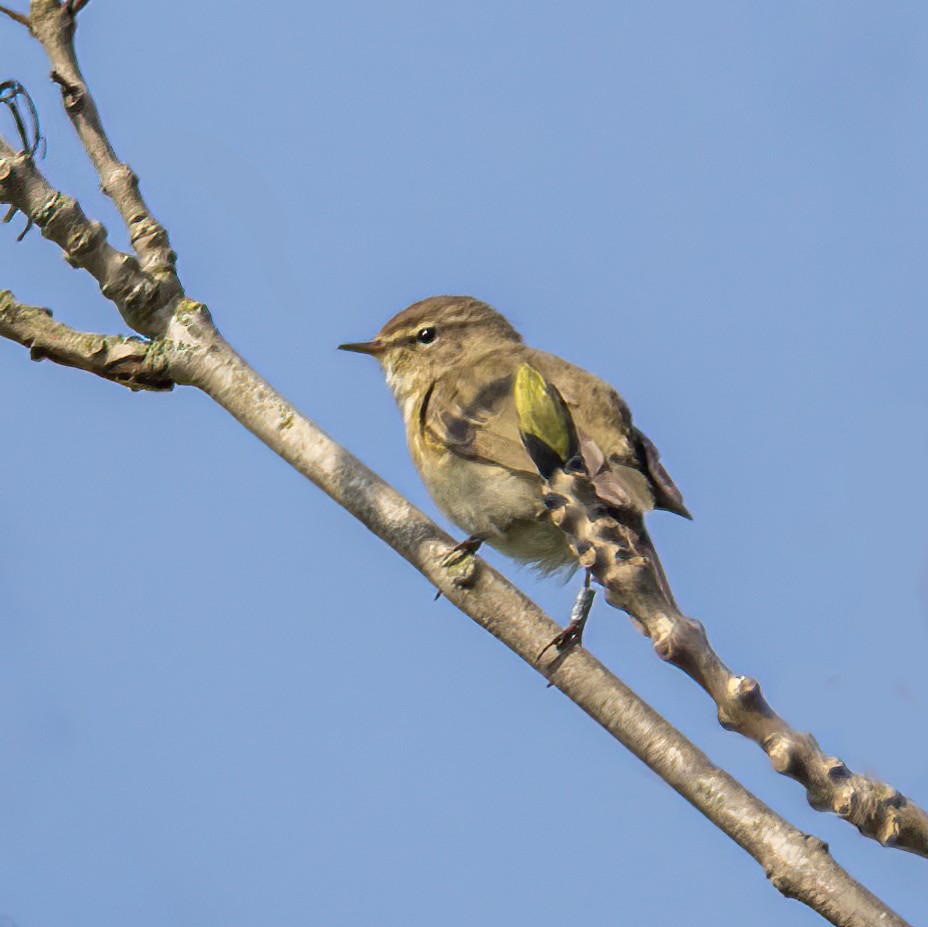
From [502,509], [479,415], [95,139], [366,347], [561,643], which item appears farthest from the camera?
[366,347]

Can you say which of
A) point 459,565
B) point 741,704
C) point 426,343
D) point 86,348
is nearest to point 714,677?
point 741,704

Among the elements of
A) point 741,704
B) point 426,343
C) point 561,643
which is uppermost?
point 426,343

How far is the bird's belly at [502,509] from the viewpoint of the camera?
5.29 m

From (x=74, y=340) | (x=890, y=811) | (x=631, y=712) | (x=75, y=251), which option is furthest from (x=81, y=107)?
(x=890, y=811)

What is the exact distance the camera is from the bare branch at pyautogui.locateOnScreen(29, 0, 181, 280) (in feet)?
13.1

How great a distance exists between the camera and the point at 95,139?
4027 mm

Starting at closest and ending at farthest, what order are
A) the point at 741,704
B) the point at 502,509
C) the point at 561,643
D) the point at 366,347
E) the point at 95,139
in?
the point at 741,704, the point at 561,643, the point at 95,139, the point at 502,509, the point at 366,347

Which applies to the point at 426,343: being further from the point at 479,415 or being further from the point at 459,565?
the point at 459,565

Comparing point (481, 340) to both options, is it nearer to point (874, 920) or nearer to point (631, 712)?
point (631, 712)

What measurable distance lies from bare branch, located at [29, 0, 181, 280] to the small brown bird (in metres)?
1.50

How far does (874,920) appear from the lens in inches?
98.7

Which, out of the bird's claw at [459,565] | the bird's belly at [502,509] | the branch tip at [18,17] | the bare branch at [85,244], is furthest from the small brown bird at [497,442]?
the branch tip at [18,17]

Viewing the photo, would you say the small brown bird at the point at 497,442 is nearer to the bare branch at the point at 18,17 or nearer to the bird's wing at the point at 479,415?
the bird's wing at the point at 479,415

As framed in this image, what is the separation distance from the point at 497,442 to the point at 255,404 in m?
1.87
